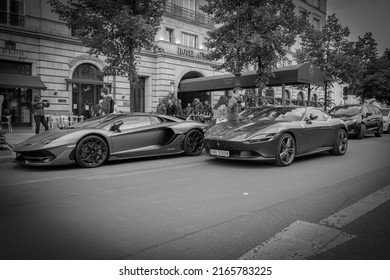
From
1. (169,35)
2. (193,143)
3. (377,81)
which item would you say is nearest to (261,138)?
(193,143)

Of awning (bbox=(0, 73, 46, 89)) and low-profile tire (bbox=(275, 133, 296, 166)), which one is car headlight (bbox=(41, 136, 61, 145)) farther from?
awning (bbox=(0, 73, 46, 89))

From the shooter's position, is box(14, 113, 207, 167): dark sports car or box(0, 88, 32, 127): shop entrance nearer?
box(14, 113, 207, 167): dark sports car

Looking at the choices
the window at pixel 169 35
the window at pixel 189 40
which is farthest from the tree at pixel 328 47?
the window at pixel 169 35

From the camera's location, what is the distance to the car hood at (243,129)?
672 centimetres

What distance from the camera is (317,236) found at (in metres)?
3.03

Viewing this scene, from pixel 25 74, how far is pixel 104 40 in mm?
9275

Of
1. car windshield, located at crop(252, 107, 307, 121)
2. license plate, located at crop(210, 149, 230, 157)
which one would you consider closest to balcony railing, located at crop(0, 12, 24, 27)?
car windshield, located at crop(252, 107, 307, 121)

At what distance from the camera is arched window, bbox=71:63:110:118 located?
2144cm

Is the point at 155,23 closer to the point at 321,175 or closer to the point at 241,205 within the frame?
the point at 321,175

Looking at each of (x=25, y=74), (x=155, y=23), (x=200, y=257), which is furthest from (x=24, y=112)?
(x=200, y=257)

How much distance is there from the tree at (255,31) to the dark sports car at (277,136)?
7212 mm

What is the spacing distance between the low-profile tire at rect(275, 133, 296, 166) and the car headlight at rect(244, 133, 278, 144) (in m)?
0.22

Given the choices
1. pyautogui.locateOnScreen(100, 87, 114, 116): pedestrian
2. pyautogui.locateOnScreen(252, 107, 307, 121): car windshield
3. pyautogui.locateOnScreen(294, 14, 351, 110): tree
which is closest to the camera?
pyautogui.locateOnScreen(252, 107, 307, 121): car windshield

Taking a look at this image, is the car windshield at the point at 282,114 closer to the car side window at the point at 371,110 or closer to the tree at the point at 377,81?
the car side window at the point at 371,110
